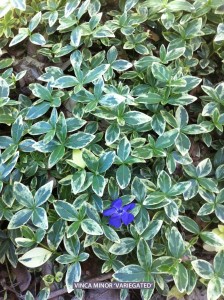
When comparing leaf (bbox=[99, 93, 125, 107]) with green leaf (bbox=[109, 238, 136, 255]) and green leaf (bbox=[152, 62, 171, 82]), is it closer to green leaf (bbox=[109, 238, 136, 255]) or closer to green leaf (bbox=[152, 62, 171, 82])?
green leaf (bbox=[152, 62, 171, 82])

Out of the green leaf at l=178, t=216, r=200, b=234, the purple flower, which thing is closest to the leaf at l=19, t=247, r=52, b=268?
the purple flower

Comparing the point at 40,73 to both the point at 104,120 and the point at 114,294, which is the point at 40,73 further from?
the point at 114,294

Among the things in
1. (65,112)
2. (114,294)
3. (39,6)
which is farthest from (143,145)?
(39,6)

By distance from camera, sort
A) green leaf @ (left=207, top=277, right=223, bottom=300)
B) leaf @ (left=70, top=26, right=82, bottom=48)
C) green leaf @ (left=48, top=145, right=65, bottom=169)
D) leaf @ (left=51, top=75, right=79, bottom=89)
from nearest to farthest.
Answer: green leaf @ (left=207, top=277, right=223, bottom=300)
green leaf @ (left=48, top=145, right=65, bottom=169)
leaf @ (left=51, top=75, right=79, bottom=89)
leaf @ (left=70, top=26, right=82, bottom=48)

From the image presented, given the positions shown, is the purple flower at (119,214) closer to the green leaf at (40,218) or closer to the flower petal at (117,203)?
the flower petal at (117,203)

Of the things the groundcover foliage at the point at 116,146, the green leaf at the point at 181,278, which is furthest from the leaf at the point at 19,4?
the green leaf at the point at 181,278

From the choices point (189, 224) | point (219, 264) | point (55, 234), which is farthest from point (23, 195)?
point (219, 264)
